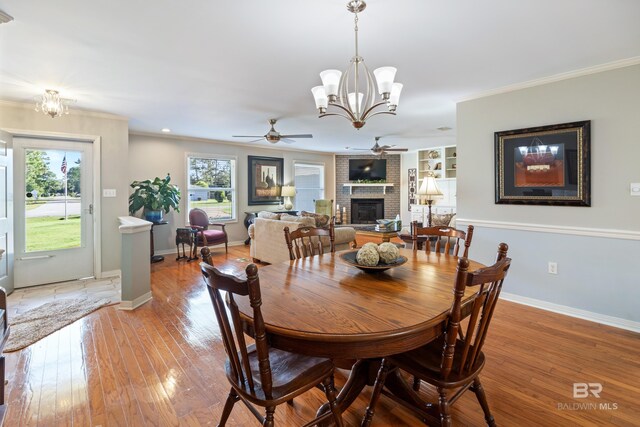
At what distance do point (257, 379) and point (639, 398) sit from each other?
2276mm

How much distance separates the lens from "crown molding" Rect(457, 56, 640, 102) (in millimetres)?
2688

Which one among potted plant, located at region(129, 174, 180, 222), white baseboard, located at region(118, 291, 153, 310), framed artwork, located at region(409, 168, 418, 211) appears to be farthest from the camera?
framed artwork, located at region(409, 168, 418, 211)

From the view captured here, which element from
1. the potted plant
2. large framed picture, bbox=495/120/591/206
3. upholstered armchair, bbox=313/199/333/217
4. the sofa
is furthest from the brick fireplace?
large framed picture, bbox=495/120/591/206

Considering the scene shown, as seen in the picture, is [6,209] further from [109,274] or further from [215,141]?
[215,141]

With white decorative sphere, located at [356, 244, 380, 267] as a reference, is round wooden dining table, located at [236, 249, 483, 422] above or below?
below

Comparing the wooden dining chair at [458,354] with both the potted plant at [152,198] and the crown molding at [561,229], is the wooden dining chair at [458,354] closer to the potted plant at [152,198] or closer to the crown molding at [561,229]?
the crown molding at [561,229]

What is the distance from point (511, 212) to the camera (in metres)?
3.42

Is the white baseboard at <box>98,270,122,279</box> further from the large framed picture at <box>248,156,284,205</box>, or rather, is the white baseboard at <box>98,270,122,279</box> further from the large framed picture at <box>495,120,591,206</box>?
the large framed picture at <box>495,120,591,206</box>

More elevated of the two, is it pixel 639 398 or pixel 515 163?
pixel 515 163

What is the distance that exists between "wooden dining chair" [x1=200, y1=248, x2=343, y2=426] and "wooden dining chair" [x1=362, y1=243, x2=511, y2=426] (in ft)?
1.32

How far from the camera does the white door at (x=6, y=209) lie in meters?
3.36

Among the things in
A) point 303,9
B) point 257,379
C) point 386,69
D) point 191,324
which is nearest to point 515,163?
point 386,69

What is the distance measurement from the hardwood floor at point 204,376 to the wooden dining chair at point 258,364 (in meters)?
0.50

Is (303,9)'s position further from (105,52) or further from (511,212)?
(511,212)
